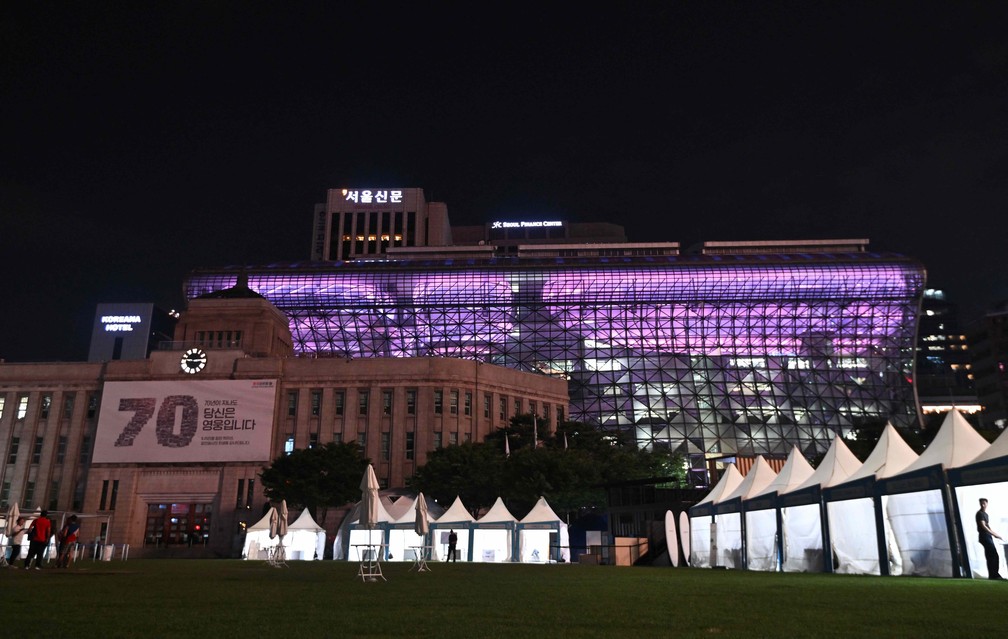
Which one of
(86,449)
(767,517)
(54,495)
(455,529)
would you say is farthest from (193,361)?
(767,517)

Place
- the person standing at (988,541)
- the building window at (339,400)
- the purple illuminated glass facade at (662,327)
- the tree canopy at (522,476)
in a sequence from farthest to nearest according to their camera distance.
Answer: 1. the purple illuminated glass facade at (662,327)
2. the building window at (339,400)
3. the tree canopy at (522,476)
4. the person standing at (988,541)

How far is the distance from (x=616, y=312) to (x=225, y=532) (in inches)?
2233

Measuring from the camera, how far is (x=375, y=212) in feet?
567

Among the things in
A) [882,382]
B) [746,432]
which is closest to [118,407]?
[746,432]

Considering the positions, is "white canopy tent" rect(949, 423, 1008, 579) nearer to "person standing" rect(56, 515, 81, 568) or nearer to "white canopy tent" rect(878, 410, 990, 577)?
"white canopy tent" rect(878, 410, 990, 577)

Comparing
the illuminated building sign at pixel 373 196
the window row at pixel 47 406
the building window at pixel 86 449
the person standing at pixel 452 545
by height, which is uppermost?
the illuminated building sign at pixel 373 196

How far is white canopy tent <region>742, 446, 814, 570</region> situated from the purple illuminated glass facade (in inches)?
2750

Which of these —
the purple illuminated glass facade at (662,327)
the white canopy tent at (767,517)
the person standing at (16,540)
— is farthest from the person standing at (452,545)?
the purple illuminated glass facade at (662,327)

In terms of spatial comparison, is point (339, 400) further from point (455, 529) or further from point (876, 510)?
point (876, 510)

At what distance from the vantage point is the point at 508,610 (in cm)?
1161

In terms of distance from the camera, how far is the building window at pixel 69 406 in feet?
254

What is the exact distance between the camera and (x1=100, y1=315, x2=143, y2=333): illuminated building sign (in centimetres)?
13575

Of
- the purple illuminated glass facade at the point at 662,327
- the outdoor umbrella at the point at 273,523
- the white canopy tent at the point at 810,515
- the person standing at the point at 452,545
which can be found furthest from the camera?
the purple illuminated glass facade at the point at 662,327

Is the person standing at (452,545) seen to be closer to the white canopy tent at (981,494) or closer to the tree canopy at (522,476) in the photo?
the tree canopy at (522,476)
